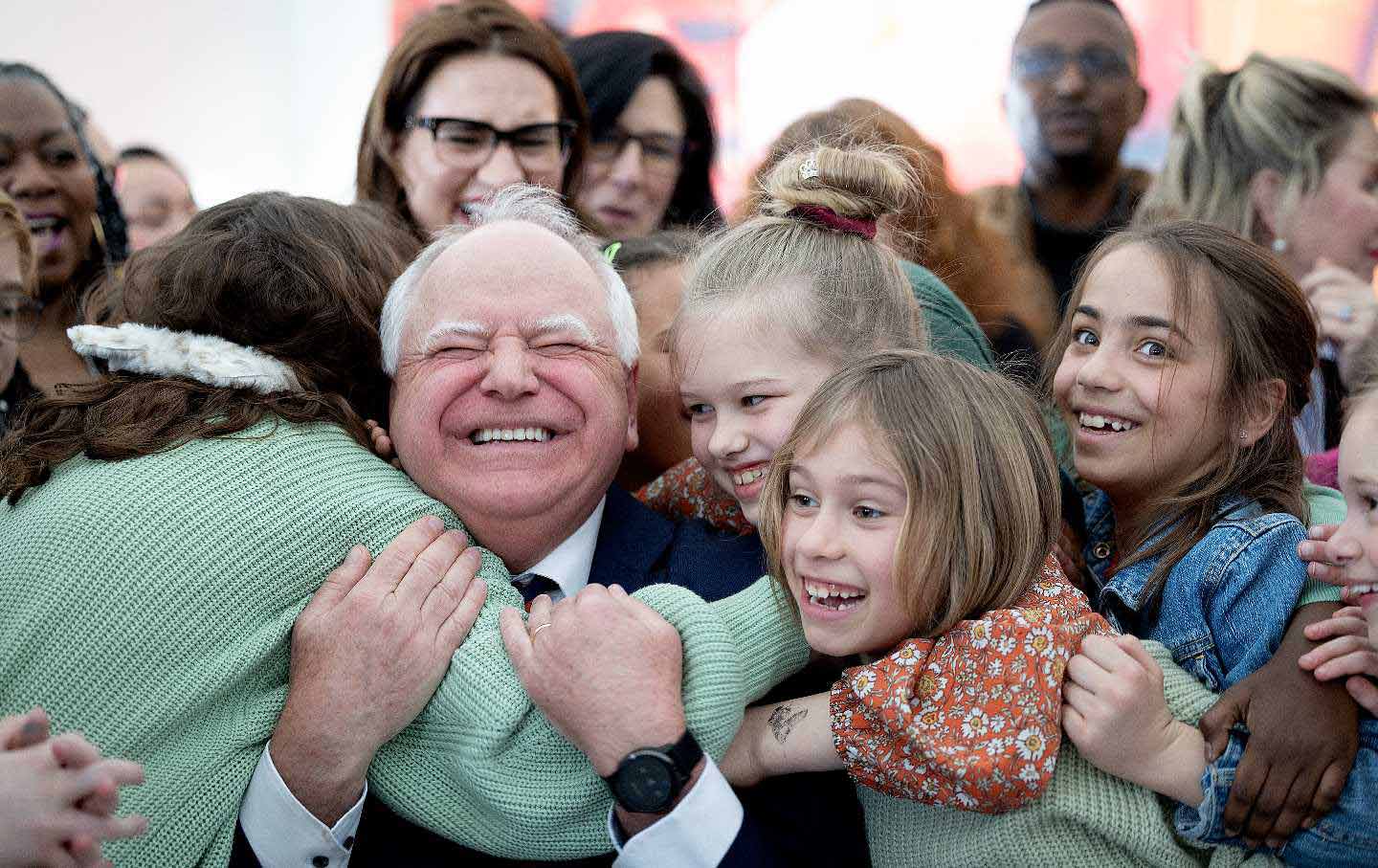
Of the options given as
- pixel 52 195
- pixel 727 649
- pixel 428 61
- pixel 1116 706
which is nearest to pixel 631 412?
pixel 727 649

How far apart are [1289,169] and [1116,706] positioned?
2.32 m

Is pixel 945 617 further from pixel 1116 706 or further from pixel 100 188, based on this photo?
pixel 100 188

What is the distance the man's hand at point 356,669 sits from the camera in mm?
1873

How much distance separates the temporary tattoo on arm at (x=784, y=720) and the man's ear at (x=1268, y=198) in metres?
2.32

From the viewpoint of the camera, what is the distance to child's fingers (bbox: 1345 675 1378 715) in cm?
184

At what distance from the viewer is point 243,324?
7.32 ft

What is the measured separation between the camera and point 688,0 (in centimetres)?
581

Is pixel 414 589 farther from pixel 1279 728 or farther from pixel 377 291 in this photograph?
pixel 1279 728

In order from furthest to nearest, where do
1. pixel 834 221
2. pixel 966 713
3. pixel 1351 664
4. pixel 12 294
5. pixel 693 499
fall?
pixel 12 294, pixel 693 499, pixel 834 221, pixel 1351 664, pixel 966 713

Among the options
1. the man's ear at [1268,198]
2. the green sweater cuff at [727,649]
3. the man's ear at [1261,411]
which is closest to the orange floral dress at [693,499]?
the green sweater cuff at [727,649]

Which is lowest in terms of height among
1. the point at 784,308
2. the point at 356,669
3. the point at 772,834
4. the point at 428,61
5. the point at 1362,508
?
the point at 772,834

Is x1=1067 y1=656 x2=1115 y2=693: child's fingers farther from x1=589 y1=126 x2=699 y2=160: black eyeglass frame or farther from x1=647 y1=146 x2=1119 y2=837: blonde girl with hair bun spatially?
x1=589 y1=126 x2=699 y2=160: black eyeglass frame

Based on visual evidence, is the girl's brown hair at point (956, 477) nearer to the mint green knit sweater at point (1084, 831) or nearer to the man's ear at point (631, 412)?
the mint green knit sweater at point (1084, 831)

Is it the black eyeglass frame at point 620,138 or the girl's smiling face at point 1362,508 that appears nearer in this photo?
the girl's smiling face at point 1362,508
